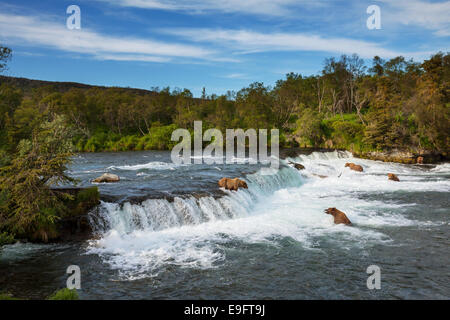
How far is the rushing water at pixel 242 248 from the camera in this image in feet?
30.5

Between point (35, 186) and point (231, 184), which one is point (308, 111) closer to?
point (231, 184)

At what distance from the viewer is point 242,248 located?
12398 millimetres

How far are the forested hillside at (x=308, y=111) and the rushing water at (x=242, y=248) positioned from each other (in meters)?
19.6

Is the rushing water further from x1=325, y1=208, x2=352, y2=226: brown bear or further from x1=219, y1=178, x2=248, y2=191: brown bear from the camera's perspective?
x1=219, y1=178, x2=248, y2=191: brown bear

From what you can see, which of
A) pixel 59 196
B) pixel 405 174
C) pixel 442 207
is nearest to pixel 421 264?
pixel 442 207

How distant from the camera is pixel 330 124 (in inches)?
1953

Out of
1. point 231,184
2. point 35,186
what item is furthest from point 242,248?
point 35,186

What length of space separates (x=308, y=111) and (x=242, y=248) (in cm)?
4139

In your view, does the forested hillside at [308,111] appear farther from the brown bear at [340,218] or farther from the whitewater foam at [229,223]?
the brown bear at [340,218]

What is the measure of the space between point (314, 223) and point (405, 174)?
1869cm

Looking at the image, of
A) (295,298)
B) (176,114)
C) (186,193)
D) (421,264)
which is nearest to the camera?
(295,298)

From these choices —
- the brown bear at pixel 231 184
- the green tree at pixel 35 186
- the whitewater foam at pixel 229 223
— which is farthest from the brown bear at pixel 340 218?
the green tree at pixel 35 186

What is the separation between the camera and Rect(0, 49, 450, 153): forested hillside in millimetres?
38469
